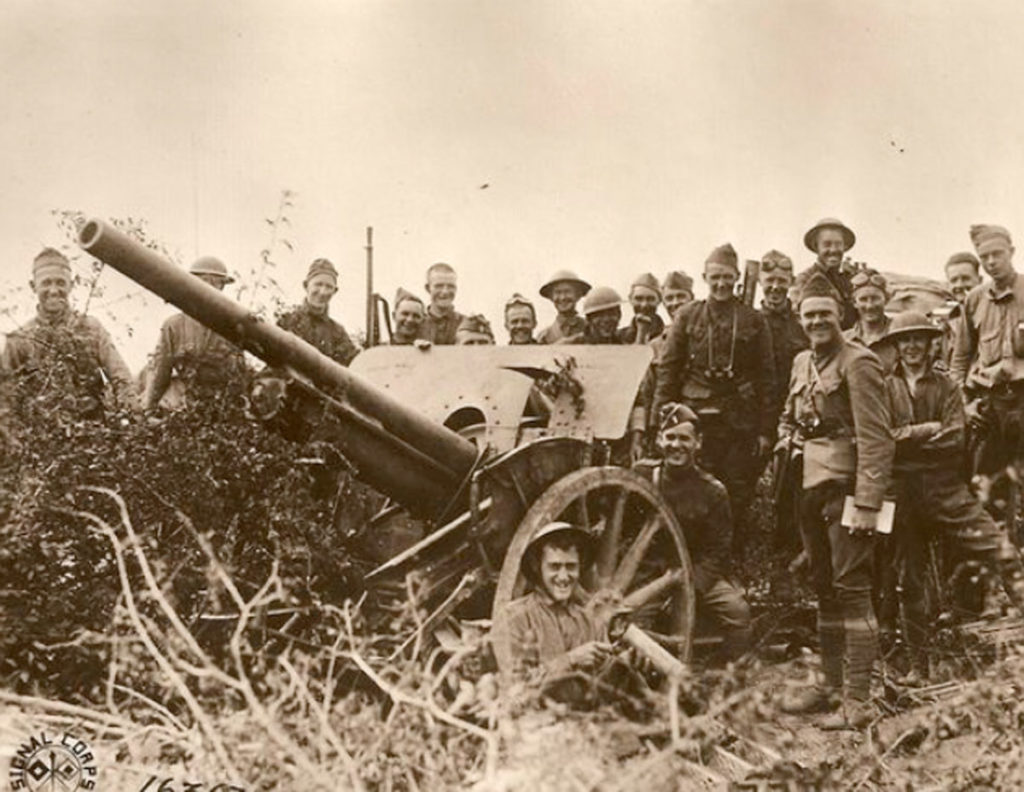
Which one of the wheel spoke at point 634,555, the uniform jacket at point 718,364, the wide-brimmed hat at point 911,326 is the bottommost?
the wheel spoke at point 634,555

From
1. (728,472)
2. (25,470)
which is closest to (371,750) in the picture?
(25,470)

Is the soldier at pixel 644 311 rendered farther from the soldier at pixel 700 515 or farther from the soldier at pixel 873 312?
the soldier at pixel 700 515

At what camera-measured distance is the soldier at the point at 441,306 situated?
336 inches

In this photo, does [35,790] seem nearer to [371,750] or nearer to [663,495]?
[371,750]

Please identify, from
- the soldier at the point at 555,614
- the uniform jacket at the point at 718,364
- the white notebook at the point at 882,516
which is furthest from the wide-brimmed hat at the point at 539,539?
the uniform jacket at the point at 718,364

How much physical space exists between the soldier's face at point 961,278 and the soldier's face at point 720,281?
56.4 inches

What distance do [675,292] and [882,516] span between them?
2.65 metres

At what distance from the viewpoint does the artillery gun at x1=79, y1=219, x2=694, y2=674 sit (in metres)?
5.55

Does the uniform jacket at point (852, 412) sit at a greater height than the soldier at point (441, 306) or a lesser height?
lesser

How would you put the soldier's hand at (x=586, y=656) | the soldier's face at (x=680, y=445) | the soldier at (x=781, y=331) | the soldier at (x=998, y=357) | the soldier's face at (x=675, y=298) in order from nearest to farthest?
the soldier's hand at (x=586, y=656) → the soldier's face at (x=680, y=445) → the soldier at (x=998, y=357) → the soldier at (x=781, y=331) → the soldier's face at (x=675, y=298)

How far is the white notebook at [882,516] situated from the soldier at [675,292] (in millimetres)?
2437

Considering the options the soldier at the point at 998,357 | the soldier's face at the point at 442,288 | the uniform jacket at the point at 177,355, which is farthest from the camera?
the soldier's face at the point at 442,288

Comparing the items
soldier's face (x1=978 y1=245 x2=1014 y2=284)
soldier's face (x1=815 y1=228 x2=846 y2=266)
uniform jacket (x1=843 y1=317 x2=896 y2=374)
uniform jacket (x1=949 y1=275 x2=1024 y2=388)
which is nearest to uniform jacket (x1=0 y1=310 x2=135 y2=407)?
uniform jacket (x1=843 y1=317 x2=896 y2=374)

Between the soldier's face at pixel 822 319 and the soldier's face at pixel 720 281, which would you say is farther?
the soldier's face at pixel 720 281
